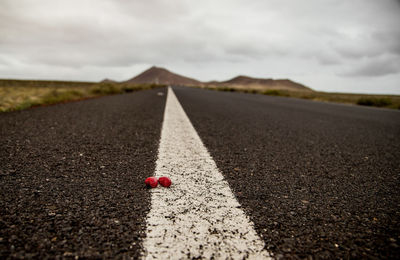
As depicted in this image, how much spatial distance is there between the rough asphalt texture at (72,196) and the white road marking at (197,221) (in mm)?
72

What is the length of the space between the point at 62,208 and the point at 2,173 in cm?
66

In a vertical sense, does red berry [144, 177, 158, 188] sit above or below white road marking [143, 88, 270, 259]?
above

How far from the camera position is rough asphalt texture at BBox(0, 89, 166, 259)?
0.75 metres

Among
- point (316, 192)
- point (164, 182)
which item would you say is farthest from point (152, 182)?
point (316, 192)

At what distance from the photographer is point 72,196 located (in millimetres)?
1058

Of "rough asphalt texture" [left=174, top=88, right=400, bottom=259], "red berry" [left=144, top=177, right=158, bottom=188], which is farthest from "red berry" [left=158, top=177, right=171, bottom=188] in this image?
"rough asphalt texture" [left=174, top=88, right=400, bottom=259]

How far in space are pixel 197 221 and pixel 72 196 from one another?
64cm

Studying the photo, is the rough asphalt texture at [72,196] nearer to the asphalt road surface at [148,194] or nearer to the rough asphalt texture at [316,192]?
the asphalt road surface at [148,194]

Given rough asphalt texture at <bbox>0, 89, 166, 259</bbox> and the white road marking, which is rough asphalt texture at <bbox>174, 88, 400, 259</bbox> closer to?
the white road marking

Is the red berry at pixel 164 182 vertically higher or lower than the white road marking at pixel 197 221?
higher

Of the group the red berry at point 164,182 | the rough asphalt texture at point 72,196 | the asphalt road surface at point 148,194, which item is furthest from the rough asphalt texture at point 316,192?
the rough asphalt texture at point 72,196

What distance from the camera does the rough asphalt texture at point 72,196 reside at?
29.4 inches

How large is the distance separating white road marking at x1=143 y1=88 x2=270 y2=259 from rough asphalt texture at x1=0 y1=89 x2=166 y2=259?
0.07 m

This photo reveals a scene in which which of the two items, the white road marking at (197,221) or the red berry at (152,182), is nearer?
the white road marking at (197,221)
